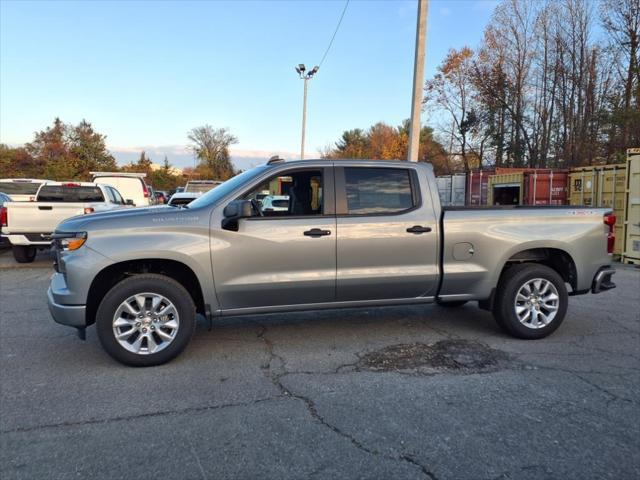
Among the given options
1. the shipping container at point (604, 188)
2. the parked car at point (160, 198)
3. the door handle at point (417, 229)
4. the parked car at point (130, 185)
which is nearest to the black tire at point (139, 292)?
the door handle at point (417, 229)

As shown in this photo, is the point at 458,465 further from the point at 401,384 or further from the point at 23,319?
the point at 23,319

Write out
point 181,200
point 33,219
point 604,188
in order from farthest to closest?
point 604,188, point 33,219, point 181,200

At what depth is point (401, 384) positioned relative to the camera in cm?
406

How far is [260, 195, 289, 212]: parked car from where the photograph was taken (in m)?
5.12

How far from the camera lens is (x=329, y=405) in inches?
145

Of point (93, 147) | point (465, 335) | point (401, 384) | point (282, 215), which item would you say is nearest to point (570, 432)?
point (401, 384)

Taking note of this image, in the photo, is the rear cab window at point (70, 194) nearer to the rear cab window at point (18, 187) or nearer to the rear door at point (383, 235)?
the rear cab window at point (18, 187)

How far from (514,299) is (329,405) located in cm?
266

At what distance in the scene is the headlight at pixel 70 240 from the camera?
Answer: 4352mm

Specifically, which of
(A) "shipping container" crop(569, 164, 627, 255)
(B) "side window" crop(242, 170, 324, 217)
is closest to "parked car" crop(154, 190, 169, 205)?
→ (A) "shipping container" crop(569, 164, 627, 255)

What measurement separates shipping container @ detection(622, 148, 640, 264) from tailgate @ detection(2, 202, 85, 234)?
1271cm

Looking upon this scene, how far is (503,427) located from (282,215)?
2.74 m

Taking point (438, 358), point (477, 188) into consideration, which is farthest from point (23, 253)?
point (477, 188)

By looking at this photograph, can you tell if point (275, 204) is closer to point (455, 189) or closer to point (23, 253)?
point (23, 253)
